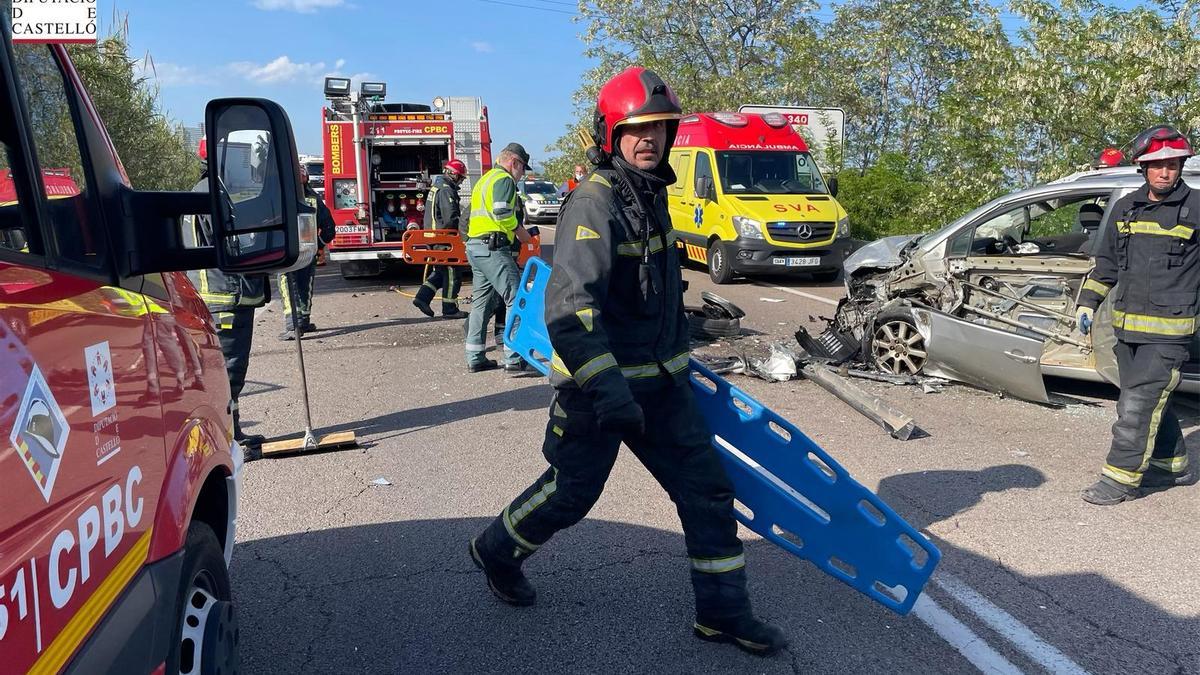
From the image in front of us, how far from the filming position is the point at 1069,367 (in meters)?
6.14

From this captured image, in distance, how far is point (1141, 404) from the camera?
445cm

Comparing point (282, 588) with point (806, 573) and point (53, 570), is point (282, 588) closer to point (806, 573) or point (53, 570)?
point (806, 573)

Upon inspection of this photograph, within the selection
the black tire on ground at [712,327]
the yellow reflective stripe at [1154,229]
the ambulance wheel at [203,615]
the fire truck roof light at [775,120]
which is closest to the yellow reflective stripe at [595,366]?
the ambulance wheel at [203,615]

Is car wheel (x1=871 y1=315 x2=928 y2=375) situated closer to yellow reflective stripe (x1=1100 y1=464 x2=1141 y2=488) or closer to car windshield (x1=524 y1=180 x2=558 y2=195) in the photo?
yellow reflective stripe (x1=1100 y1=464 x2=1141 y2=488)

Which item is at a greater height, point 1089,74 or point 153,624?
point 1089,74

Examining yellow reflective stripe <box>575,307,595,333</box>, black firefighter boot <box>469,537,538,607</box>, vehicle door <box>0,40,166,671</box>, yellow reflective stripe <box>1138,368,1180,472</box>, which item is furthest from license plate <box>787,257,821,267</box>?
vehicle door <box>0,40,166,671</box>

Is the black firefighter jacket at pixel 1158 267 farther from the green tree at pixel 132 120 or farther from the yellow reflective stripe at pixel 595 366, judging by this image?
the green tree at pixel 132 120

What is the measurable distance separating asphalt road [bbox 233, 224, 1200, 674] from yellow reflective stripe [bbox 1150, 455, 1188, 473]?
13cm

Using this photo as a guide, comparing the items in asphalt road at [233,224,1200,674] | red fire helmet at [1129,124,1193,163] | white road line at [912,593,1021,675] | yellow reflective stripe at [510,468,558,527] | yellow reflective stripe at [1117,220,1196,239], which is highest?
red fire helmet at [1129,124,1193,163]

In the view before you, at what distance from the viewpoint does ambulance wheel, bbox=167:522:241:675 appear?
2.02 m

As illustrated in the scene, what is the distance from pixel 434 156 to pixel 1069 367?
11.4 m

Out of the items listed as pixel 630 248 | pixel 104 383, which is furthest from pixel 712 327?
pixel 104 383

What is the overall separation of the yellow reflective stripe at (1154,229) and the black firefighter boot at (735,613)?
2.99m

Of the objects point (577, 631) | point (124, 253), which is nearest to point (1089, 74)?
point (577, 631)
